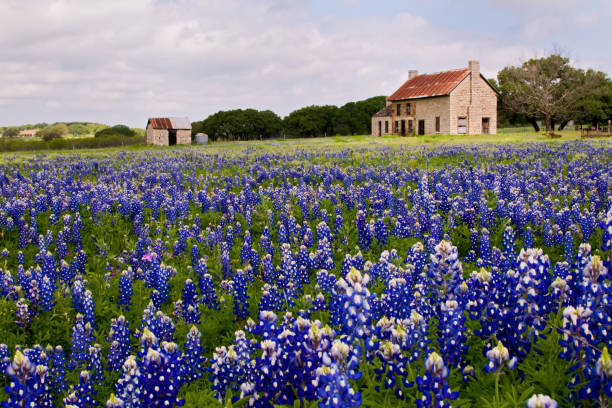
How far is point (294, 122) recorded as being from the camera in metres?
114

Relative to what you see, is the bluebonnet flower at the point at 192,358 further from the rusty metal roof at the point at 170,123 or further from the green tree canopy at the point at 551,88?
the green tree canopy at the point at 551,88

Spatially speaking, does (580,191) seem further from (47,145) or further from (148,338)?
(47,145)

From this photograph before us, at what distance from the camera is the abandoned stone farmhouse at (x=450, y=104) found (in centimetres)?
5191

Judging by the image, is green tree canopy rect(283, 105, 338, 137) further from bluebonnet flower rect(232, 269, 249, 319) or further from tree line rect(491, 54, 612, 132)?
bluebonnet flower rect(232, 269, 249, 319)

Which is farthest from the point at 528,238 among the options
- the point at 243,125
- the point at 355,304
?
the point at 243,125

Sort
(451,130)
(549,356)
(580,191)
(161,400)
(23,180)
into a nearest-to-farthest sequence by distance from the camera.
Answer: (161,400)
(549,356)
(580,191)
(23,180)
(451,130)

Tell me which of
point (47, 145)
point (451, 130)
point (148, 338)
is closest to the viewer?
point (148, 338)

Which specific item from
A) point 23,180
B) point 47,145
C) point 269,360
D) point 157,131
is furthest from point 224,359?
point 157,131

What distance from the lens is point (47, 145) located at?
4525cm

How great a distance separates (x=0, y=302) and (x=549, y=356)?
492cm

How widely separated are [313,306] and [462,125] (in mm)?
52351

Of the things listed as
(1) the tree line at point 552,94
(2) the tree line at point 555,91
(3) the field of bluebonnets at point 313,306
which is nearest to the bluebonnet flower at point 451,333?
(3) the field of bluebonnets at point 313,306

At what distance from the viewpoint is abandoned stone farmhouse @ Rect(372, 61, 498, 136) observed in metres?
51.9

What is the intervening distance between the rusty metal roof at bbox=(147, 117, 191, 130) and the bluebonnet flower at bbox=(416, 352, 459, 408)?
2649 inches
